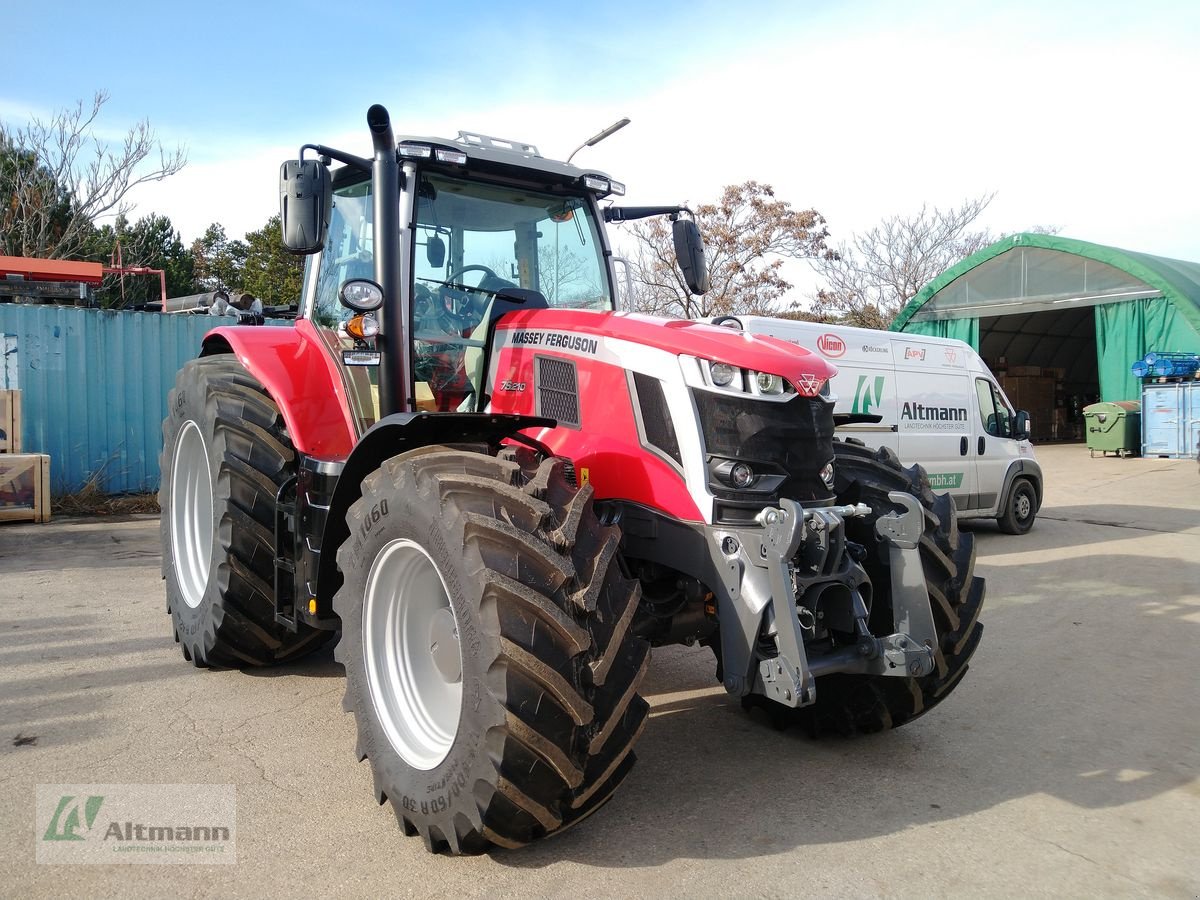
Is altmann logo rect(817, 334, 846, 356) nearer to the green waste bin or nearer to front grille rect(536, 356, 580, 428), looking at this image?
front grille rect(536, 356, 580, 428)

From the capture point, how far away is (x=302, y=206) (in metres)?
3.62

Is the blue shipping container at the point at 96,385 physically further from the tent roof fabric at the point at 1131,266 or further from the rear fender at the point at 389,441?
the tent roof fabric at the point at 1131,266

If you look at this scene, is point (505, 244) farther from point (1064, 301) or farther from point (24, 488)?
point (1064, 301)

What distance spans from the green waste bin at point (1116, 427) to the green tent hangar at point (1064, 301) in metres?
0.74

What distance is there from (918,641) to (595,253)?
8.03 feet

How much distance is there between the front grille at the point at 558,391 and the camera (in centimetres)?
366

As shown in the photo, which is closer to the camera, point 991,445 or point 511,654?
point 511,654

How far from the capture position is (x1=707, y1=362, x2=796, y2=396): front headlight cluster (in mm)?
3285

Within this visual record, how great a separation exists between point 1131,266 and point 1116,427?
408 cm

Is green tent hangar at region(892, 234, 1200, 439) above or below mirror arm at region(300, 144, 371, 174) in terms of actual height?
above

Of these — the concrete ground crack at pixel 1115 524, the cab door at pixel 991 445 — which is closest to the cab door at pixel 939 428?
the cab door at pixel 991 445

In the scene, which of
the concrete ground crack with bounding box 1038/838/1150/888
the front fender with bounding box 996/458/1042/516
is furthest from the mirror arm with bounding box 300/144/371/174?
the front fender with bounding box 996/458/1042/516

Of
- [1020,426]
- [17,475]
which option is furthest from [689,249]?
[17,475]

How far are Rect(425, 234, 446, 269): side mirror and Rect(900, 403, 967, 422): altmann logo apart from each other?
7.31 m
